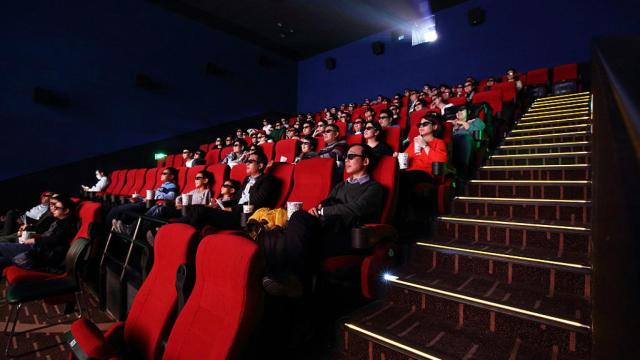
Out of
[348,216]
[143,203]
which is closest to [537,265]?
[348,216]

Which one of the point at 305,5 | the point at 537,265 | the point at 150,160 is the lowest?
the point at 537,265

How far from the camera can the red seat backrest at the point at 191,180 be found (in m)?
3.28

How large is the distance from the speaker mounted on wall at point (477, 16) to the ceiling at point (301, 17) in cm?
36

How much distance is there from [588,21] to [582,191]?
4.06m

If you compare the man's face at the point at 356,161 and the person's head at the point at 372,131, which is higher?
the person's head at the point at 372,131

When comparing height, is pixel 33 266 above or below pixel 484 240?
below

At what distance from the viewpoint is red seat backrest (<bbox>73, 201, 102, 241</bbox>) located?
2.10 m

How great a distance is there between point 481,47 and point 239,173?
4508 mm

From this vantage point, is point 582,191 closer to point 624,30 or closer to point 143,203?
point 143,203

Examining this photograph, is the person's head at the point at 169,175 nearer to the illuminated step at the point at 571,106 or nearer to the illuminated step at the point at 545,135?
the illuminated step at the point at 545,135

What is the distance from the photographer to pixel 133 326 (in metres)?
1.10

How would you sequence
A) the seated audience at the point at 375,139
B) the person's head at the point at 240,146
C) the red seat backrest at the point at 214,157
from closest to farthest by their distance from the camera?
the seated audience at the point at 375,139 < the person's head at the point at 240,146 < the red seat backrest at the point at 214,157

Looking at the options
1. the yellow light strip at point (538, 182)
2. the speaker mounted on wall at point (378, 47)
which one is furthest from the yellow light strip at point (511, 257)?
the speaker mounted on wall at point (378, 47)

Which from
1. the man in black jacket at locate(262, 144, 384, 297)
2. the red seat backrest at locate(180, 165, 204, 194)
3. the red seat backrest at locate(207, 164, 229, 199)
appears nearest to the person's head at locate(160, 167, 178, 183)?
the red seat backrest at locate(180, 165, 204, 194)
